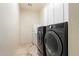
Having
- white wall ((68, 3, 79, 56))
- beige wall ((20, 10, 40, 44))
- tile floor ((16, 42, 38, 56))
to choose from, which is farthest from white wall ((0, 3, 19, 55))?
beige wall ((20, 10, 40, 44))

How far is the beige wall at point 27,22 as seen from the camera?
414 cm

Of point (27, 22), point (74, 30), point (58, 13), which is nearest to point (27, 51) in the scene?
point (27, 22)

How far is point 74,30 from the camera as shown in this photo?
2.30ft

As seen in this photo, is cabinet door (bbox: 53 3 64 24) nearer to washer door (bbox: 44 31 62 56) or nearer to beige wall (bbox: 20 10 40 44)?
washer door (bbox: 44 31 62 56)

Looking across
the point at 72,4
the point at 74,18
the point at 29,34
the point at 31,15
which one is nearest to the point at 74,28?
the point at 74,18

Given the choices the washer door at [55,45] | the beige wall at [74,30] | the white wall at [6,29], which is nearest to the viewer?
the beige wall at [74,30]

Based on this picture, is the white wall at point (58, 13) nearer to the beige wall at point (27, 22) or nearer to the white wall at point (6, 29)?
the white wall at point (6, 29)

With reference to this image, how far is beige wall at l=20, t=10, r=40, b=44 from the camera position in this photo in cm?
414

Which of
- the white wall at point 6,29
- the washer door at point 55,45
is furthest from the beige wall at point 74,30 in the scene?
the white wall at point 6,29

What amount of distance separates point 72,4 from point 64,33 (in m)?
0.22

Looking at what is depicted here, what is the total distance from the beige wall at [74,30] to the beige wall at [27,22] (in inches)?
134

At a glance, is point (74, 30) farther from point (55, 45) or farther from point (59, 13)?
point (59, 13)

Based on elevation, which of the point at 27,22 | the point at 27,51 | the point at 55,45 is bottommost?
the point at 27,51

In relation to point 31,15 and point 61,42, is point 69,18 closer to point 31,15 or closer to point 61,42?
point 61,42
